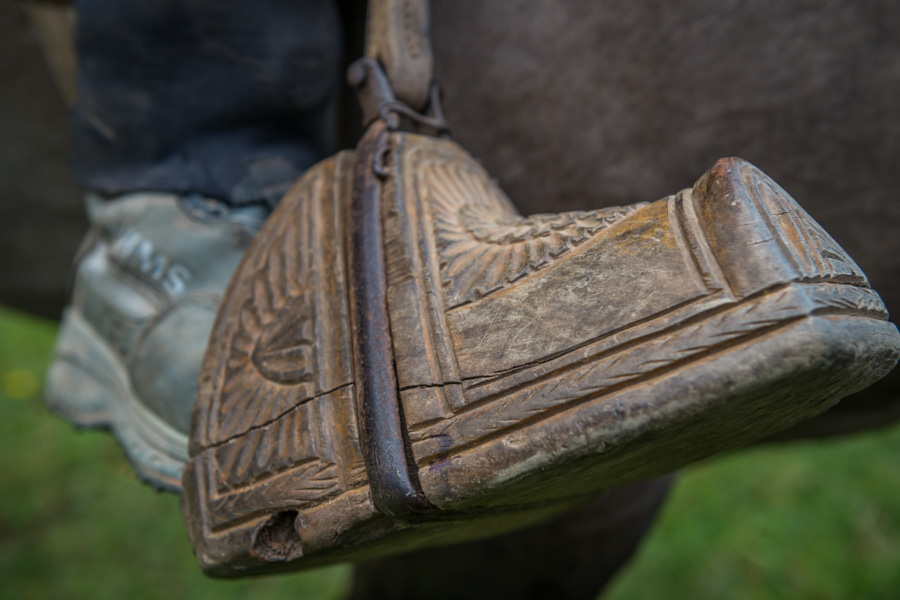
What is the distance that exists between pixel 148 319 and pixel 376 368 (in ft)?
1.18

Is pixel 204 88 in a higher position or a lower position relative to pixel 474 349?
higher

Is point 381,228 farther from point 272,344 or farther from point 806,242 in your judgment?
point 806,242

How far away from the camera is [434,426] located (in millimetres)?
571

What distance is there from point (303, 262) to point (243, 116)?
25cm

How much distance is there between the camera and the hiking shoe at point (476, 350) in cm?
49

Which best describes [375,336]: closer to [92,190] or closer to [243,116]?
[243,116]

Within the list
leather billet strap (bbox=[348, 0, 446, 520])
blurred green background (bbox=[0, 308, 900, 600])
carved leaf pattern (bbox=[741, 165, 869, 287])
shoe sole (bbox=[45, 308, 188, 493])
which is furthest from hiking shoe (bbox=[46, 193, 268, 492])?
blurred green background (bbox=[0, 308, 900, 600])

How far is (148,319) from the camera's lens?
0.84 meters

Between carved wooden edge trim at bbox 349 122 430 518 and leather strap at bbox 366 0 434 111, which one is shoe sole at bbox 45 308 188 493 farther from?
leather strap at bbox 366 0 434 111

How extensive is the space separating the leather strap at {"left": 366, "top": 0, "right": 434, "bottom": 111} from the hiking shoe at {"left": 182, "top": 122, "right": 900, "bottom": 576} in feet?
0.22

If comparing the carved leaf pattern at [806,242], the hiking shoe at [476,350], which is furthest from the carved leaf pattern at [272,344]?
the carved leaf pattern at [806,242]

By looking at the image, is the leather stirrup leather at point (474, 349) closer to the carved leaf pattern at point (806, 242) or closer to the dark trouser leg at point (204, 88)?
the carved leaf pattern at point (806, 242)

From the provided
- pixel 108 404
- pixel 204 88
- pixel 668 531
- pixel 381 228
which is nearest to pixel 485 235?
pixel 381 228

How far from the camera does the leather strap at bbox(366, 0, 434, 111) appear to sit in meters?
0.78
